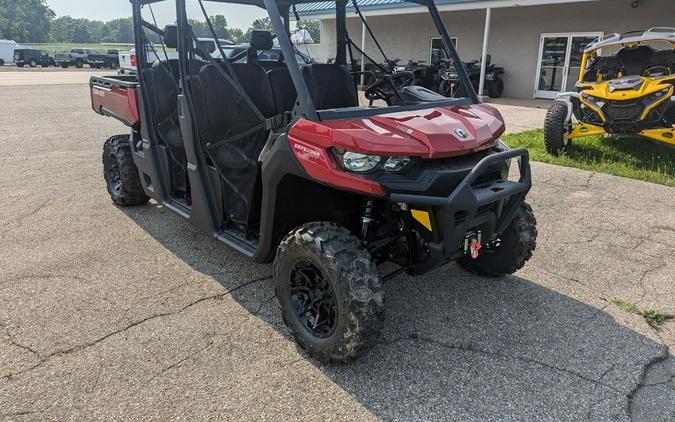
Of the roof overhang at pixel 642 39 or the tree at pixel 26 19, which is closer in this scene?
the roof overhang at pixel 642 39

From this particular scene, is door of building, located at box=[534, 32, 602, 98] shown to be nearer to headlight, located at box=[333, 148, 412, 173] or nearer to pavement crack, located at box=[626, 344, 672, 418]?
pavement crack, located at box=[626, 344, 672, 418]

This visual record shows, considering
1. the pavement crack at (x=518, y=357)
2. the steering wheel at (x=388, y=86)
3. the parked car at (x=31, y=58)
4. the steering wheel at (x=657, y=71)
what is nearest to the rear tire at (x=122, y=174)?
the steering wheel at (x=388, y=86)

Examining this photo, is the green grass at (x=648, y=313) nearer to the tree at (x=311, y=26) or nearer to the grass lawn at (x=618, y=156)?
the tree at (x=311, y=26)

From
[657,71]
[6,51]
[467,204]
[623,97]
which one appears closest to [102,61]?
[6,51]

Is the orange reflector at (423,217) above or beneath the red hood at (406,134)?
beneath

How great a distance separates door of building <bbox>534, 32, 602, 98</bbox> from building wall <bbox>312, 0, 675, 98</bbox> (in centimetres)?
18

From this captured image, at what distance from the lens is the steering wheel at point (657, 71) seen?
7824mm

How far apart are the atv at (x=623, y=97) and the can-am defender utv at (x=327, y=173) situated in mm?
4726

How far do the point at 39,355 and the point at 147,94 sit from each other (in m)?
2.39

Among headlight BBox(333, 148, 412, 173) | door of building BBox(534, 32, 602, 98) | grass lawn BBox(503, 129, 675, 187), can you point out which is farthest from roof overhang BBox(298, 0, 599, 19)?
headlight BBox(333, 148, 412, 173)

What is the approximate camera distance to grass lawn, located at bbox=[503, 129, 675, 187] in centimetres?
684

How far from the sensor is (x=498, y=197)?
8.71 ft

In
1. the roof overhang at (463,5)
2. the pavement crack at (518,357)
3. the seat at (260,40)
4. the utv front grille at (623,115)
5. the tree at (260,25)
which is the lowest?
the pavement crack at (518,357)

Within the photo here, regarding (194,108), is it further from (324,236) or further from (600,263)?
(600,263)
